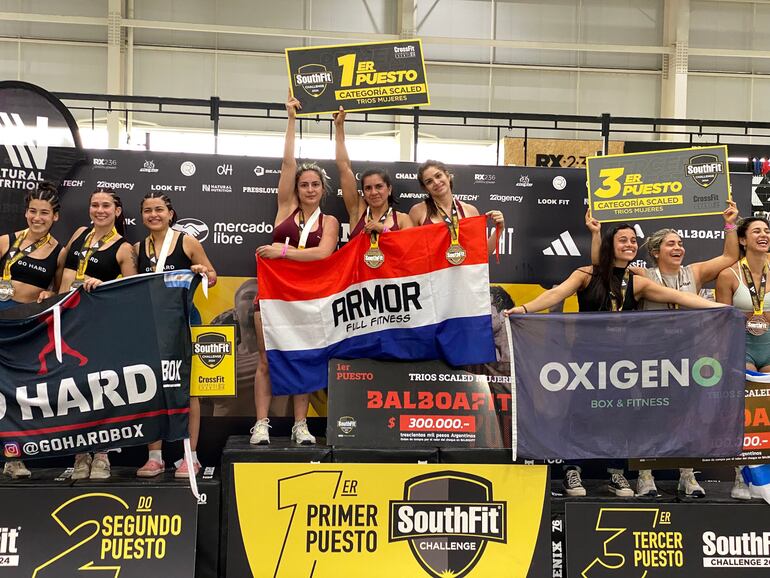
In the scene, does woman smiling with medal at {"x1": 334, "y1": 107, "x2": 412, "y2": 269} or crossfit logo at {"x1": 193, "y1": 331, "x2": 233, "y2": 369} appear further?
woman smiling with medal at {"x1": 334, "y1": 107, "x2": 412, "y2": 269}

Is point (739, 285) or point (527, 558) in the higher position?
point (739, 285)

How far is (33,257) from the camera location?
5.04 metres

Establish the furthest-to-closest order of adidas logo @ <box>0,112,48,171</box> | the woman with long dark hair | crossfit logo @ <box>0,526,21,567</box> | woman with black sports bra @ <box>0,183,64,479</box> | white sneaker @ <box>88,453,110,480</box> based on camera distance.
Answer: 1. adidas logo @ <box>0,112,48,171</box>
2. woman with black sports bra @ <box>0,183,64,479</box>
3. the woman with long dark hair
4. white sneaker @ <box>88,453,110,480</box>
5. crossfit logo @ <box>0,526,21,567</box>

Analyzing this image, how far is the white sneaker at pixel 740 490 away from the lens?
4.72 meters

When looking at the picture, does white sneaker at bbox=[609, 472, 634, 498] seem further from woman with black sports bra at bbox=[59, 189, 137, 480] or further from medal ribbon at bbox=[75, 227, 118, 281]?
medal ribbon at bbox=[75, 227, 118, 281]

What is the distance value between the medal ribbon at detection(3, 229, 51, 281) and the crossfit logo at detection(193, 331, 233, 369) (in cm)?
131

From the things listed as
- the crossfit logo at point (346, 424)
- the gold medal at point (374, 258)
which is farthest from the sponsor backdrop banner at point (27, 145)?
the crossfit logo at point (346, 424)

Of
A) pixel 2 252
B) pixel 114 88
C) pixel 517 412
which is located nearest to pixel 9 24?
pixel 114 88

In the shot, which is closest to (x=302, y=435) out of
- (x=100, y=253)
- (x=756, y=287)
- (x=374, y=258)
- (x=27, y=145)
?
(x=374, y=258)

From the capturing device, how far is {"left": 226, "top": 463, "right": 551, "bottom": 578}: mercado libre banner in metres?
4.50

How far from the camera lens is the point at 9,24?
14211mm

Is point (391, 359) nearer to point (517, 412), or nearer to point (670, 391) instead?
point (517, 412)

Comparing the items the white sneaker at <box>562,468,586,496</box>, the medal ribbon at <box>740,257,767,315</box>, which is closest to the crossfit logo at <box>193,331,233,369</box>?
the white sneaker at <box>562,468,586,496</box>

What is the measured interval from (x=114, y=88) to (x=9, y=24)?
2299 mm
